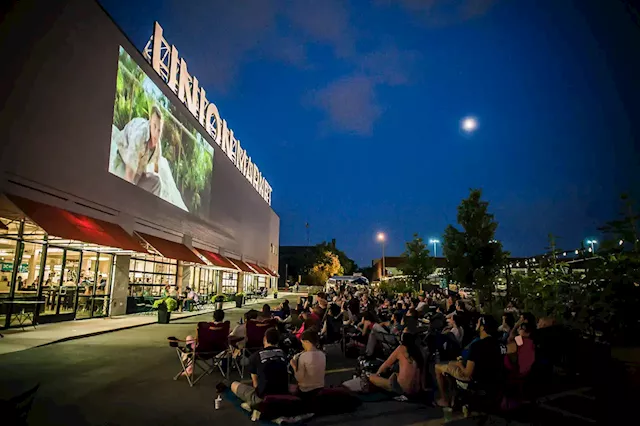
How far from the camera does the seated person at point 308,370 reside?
18.1ft

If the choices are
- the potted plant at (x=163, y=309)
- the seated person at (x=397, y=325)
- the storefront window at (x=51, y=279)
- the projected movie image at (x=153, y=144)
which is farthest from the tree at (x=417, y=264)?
the storefront window at (x=51, y=279)

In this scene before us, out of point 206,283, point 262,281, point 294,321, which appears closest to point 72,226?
point 294,321

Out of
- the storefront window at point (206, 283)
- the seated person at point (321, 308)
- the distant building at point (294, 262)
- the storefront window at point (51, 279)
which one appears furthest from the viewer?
the distant building at point (294, 262)

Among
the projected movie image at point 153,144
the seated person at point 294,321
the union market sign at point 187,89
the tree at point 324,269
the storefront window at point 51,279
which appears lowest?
the seated person at point 294,321

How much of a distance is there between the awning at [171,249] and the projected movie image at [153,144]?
2363 millimetres

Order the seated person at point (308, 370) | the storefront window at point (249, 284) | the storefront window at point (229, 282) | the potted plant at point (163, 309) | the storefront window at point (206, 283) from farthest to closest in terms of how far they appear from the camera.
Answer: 1. the storefront window at point (249, 284)
2. the storefront window at point (229, 282)
3. the storefront window at point (206, 283)
4. the potted plant at point (163, 309)
5. the seated person at point (308, 370)

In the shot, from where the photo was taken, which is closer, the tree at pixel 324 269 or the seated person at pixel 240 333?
the seated person at pixel 240 333

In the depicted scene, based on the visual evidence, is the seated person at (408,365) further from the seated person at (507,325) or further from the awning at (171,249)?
the awning at (171,249)

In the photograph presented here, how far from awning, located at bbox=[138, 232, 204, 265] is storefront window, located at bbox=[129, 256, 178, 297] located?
1745mm

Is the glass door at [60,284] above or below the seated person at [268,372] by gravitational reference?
above

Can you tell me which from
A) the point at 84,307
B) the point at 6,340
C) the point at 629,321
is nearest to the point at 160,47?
the point at 84,307

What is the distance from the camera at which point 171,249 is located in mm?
20969

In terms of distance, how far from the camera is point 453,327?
8.88m

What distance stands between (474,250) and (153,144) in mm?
17061
